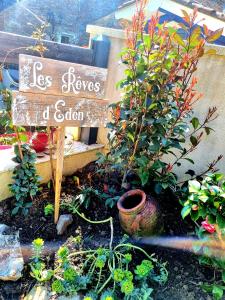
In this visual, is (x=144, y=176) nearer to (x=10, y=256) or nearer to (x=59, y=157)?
(x=59, y=157)

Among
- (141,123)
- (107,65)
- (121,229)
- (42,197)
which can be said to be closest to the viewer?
(141,123)

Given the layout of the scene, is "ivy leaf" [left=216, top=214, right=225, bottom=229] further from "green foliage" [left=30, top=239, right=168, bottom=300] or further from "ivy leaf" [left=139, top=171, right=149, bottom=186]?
"ivy leaf" [left=139, top=171, right=149, bottom=186]

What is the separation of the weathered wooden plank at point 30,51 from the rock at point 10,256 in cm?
139

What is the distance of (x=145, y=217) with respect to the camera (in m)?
1.78

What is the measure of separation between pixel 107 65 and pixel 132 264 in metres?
1.97

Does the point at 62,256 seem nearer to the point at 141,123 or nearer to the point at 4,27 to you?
the point at 141,123

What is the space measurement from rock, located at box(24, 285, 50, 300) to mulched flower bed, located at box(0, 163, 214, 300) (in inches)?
1.8

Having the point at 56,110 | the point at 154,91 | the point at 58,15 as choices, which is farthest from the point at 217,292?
the point at 58,15

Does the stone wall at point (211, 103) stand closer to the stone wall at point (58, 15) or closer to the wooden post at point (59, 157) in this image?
the wooden post at point (59, 157)

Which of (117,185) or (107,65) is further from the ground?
(107,65)

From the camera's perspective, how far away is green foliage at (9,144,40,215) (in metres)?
2.08

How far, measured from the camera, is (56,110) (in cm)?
166

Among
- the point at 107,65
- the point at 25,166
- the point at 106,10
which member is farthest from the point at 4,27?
the point at 25,166

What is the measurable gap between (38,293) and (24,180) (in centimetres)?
88
